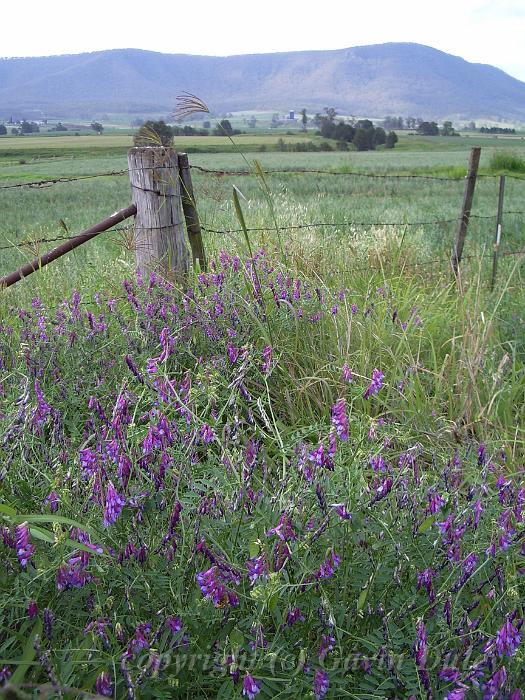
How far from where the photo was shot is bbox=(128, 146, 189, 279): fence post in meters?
4.02

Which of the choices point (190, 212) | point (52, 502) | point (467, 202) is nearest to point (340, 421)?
point (52, 502)

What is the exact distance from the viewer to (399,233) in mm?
6945

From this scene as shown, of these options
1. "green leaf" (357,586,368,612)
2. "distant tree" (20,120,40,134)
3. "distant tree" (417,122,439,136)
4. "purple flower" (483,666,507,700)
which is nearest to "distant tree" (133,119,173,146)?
"green leaf" (357,586,368,612)

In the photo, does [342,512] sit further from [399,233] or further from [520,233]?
[520,233]

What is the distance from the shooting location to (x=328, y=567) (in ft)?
4.82

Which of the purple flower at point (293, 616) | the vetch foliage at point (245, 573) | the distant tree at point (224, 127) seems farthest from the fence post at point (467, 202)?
the purple flower at point (293, 616)

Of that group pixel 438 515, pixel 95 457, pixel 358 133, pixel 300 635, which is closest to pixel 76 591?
pixel 95 457

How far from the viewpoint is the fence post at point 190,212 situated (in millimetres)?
4164

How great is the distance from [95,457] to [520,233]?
411 inches

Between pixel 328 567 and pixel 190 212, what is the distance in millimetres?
3246

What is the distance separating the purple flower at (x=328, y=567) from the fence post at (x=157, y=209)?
2740 mm

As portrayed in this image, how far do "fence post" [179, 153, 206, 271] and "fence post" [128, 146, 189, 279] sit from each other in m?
0.07

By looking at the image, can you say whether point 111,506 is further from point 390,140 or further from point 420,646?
point 390,140

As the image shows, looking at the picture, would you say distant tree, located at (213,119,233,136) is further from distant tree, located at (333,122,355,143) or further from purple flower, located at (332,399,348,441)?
distant tree, located at (333,122,355,143)
